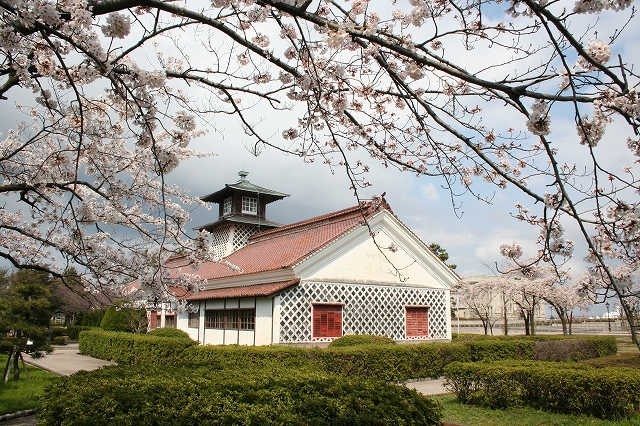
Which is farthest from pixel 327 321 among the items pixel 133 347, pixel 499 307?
pixel 499 307

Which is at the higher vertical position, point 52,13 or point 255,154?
point 52,13

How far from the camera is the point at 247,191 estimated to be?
24828mm

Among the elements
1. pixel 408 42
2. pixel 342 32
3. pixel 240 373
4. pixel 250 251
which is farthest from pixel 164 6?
pixel 250 251

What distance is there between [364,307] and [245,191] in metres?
10.6

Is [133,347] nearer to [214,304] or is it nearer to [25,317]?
[214,304]

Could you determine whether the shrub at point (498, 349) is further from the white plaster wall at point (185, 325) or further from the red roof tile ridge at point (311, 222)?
the white plaster wall at point (185, 325)

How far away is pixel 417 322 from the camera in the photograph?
18.6m

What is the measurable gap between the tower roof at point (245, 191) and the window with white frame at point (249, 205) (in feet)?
1.71

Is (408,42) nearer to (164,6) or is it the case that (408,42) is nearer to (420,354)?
(164,6)

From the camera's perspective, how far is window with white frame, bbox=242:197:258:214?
25.4 metres

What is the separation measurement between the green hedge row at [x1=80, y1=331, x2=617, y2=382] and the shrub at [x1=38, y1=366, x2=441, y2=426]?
11.9 feet

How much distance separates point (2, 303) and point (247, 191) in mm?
12713

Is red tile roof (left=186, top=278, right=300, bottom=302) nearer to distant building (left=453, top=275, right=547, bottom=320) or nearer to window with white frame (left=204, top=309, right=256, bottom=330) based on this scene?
window with white frame (left=204, top=309, right=256, bottom=330)

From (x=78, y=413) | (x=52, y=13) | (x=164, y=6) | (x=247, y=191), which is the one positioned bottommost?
(x=78, y=413)
